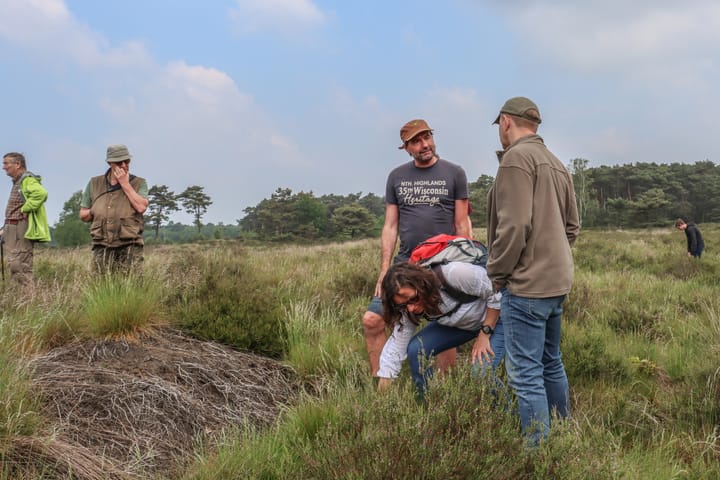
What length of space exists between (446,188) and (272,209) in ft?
223

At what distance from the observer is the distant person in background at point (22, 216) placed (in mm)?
7512

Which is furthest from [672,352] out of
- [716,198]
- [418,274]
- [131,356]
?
[716,198]

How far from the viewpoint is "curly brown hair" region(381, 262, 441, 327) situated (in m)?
3.15

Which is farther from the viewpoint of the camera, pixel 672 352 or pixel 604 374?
pixel 672 352

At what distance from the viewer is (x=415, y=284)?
3.15 meters

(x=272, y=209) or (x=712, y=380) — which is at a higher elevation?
(x=272, y=209)

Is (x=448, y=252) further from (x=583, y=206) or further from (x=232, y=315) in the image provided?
(x=583, y=206)

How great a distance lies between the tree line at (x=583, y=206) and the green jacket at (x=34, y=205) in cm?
5216

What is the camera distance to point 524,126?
3.00 m

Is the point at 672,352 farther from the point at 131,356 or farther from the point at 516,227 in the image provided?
the point at 131,356

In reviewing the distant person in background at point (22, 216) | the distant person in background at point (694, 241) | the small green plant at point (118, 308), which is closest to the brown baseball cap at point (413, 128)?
the small green plant at point (118, 308)

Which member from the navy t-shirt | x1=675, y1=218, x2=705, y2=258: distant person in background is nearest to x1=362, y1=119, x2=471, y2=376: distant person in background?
the navy t-shirt

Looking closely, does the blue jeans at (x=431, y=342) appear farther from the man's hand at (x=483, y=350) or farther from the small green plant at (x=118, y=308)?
the small green plant at (x=118, y=308)

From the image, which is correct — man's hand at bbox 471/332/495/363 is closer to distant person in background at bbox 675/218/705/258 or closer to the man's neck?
the man's neck
